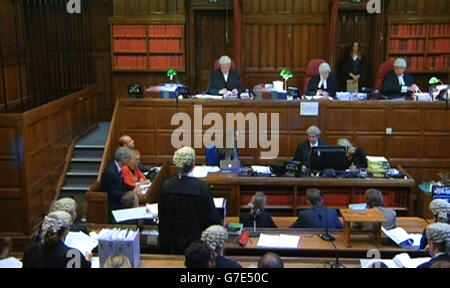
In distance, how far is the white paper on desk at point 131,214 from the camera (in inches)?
196

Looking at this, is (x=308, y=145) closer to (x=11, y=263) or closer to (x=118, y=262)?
(x=118, y=262)

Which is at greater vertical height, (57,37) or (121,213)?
(57,37)

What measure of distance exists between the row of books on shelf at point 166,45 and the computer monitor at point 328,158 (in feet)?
14.8

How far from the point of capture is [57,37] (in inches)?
351

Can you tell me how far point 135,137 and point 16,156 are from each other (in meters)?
1.95

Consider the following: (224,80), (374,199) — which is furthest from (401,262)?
(224,80)

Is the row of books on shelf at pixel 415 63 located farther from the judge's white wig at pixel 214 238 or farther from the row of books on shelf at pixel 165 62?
the judge's white wig at pixel 214 238

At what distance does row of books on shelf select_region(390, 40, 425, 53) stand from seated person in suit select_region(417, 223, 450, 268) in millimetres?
7430

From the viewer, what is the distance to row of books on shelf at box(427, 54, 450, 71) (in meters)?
10.2

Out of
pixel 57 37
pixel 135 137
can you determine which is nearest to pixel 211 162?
pixel 135 137

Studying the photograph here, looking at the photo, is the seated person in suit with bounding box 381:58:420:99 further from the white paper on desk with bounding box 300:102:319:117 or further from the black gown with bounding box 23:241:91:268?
the black gown with bounding box 23:241:91:268

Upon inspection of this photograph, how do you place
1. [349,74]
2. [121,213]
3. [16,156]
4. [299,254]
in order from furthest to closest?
[349,74] → [16,156] → [121,213] → [299,254]

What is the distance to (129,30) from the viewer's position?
10.0 m
